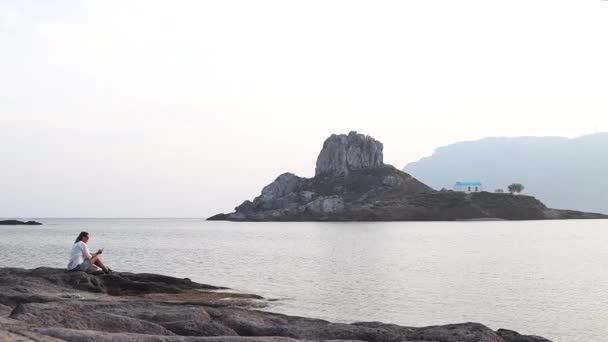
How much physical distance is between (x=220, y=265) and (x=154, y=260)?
1239 centimetres

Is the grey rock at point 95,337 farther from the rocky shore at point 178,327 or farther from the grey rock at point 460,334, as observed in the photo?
the grey rock at point 460,334

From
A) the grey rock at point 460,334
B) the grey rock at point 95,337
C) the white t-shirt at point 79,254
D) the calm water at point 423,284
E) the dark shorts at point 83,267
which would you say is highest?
the white t-shirt at point 79,254

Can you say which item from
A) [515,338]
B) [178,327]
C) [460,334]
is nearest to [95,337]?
[178,327]

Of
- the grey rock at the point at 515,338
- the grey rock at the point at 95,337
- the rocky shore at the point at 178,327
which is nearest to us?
the grey rock at the point at 95,337

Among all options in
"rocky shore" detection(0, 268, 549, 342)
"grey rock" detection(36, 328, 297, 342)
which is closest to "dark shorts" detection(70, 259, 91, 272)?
"rocky shore" detection(0, 268, 549, 342)

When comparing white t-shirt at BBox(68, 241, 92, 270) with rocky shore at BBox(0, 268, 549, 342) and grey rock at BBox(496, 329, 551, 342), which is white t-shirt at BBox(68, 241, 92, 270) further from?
grey rock at BBox(496, 329, 551, 342)

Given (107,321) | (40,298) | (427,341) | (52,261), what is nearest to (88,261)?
(40,298)

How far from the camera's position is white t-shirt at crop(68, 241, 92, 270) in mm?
30641

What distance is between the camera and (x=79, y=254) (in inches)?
1233

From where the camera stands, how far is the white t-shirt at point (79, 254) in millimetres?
30641

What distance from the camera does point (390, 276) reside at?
56.7 metres

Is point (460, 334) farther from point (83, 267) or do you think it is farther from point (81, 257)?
point (83, 267)

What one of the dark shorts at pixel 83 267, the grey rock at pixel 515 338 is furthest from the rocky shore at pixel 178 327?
the dark shorts at pixel 83 267

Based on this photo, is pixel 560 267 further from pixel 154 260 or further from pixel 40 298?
pixel 40 298
